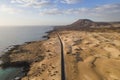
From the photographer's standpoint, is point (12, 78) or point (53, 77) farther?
point (12, 78)

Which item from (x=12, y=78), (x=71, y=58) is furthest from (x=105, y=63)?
(x=12, y=78)

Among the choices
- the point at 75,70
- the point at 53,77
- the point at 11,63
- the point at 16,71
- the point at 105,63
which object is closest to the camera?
the point at 53,77

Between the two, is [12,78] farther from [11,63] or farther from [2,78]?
[11,63]

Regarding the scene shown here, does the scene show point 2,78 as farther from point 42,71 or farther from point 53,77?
point 53,77

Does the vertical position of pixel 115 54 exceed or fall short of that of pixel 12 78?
it exceeds it

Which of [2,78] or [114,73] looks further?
[2,78]

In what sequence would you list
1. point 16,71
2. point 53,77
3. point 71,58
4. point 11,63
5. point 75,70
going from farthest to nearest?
point 11,63, point 71,58, point 16,71, point 75,70, point 53,77

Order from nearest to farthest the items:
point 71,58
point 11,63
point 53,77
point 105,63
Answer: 1. point 53,77
2. point 105,63
3. point 71,58
4. point 11,63

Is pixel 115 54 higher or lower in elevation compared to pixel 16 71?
higher

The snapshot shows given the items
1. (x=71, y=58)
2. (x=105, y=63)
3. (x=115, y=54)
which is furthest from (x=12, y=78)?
(x=115, y=54)
